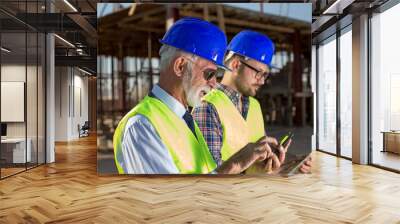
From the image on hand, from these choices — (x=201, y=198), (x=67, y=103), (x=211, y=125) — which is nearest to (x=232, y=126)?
(x=211, y=125)

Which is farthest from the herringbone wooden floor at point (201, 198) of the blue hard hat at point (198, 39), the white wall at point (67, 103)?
the white wall at point (67, 103)

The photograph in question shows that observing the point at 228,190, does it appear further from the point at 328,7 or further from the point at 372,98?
the point at 372,98

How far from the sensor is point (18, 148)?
723cm

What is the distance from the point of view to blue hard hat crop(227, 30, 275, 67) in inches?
262

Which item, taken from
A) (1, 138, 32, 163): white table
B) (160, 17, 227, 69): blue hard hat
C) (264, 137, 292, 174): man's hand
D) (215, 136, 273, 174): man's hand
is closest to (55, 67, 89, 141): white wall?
(1, 138, 32, 163): white table

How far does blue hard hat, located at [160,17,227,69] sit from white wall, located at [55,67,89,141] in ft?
32.5

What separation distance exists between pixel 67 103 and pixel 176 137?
10376 millimetres

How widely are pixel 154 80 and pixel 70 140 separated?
32.8 ft

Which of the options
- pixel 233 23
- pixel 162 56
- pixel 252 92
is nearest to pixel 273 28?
pixel 233 23

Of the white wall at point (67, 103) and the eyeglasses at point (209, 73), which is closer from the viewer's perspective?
the eyeglasses at point (209, 73)

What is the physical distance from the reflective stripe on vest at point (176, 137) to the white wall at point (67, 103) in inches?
376

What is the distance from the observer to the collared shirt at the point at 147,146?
6242 mm

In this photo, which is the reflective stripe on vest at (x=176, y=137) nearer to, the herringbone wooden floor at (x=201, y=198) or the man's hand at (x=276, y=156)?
the herringbone wooden floor at (x=201, y=198)

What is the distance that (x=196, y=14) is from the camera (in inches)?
259
